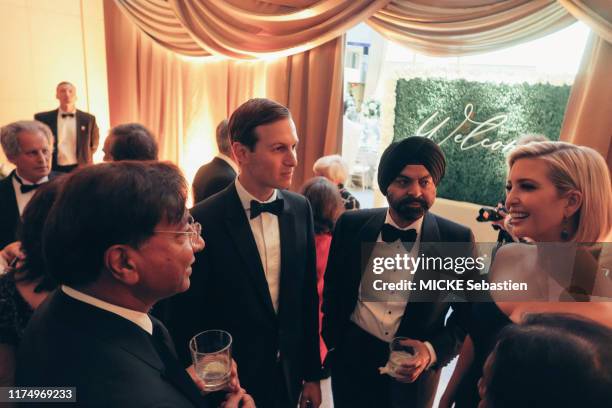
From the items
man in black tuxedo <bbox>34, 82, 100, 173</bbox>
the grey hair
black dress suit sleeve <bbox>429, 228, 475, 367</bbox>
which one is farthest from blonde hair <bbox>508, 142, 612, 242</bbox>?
man in black tuxedo <bbox>34, 82, 100, 173</bbox>

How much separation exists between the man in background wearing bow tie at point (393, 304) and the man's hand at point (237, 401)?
0.62m

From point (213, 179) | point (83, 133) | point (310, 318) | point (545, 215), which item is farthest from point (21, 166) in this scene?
point (545, 215)

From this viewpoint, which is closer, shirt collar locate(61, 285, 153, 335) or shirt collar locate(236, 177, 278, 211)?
shirt collar locate(61, 285, 153, 335)

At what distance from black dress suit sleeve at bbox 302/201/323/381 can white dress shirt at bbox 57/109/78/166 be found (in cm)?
419

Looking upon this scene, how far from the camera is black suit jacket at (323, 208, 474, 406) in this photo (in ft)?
5.12

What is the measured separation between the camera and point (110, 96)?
5141mm

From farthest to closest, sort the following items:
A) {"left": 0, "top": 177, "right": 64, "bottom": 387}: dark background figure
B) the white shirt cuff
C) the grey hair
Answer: the grey hair → the white shirt cuff → {"left": 0, "top": 177, "right": 64, "bottom": 387}: dark background figure

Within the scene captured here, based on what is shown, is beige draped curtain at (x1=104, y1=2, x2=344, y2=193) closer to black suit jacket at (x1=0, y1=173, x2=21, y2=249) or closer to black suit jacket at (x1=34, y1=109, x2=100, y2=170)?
black suit jacket at (x1=34, y1=109, x2=100, y2=170)

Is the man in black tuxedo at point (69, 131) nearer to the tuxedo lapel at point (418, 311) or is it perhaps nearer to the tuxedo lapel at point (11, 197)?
the tuxedo lapel at point (11, 197)

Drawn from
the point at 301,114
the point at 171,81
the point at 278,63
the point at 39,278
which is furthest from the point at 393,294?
the point at 171,81

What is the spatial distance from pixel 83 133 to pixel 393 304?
4.55 metres

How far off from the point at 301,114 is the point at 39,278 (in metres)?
3.35

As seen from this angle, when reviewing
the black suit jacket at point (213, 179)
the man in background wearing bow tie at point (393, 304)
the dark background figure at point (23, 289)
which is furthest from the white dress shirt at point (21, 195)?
the man in background wearing bow tie at point (393, 304)

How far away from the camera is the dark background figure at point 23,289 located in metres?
Result: 1.27
